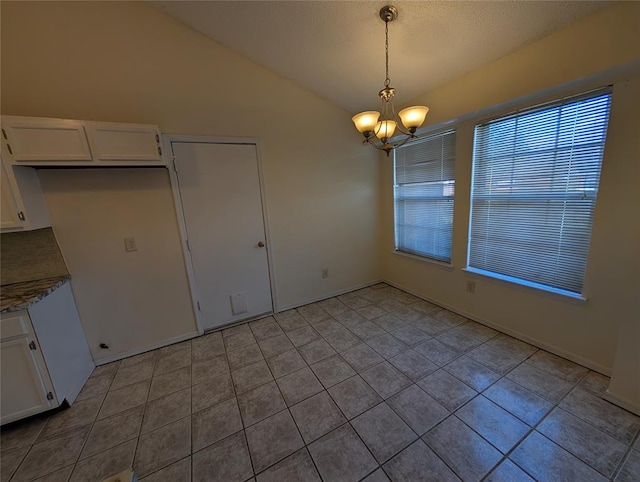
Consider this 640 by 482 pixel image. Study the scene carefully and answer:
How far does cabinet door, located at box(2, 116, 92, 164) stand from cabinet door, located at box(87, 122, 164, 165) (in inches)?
2.6

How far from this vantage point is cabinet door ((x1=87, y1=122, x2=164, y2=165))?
188cm

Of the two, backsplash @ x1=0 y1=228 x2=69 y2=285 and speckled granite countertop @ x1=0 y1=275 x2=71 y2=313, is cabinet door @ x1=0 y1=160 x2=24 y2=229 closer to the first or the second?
backsplash @ x1=0 y1=228 x2=69 y2=285

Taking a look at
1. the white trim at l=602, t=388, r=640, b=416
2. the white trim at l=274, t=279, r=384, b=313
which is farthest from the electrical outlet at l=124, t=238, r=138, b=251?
the white trim at l=602, t=388, r=640, b=416

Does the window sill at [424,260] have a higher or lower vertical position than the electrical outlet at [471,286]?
higher

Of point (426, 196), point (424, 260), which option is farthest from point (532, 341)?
point (426, 196)

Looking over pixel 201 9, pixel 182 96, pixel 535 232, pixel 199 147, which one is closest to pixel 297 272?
pixel 199 147

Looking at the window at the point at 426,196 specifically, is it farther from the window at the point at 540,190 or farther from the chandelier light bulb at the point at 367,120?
the chandelier light bulb at the point at 367,120

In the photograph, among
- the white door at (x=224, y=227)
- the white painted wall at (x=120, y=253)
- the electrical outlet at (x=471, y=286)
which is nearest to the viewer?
the white painted wall at (x=120, y=253)

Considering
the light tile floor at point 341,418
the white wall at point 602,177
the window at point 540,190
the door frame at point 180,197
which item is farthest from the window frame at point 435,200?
the door frame at point 180,197

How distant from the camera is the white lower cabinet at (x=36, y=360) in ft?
5.24

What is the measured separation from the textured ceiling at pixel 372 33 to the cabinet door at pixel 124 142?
1.09 metres

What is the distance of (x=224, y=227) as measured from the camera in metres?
2.67

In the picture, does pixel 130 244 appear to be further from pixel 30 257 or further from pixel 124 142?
pixel 124 142

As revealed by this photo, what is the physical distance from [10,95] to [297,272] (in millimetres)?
2854
